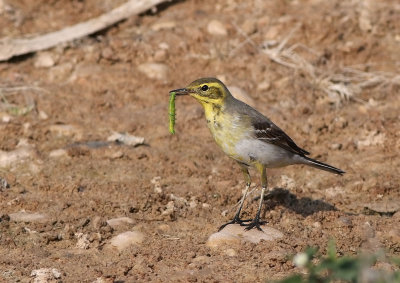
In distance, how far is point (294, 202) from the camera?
855 cm

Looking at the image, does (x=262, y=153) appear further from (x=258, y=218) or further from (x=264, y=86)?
(x=264, y=86)

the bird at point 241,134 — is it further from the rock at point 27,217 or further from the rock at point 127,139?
the rock at point 27,217

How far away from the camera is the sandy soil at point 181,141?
6.97 meters

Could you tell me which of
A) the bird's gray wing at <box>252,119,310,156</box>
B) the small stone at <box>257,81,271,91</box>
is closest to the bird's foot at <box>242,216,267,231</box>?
the bird's gray wing at <box>252,119,310,156</box>

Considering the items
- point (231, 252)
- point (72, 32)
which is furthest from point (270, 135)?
point (72, 32)

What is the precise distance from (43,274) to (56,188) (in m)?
2.32

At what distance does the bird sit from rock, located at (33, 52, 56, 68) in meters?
4.32

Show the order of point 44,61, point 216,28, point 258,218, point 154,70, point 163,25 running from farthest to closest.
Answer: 1. point 163,25
2. point 216,28
3. point 44,61
4. point 154,70
5. point 258,218

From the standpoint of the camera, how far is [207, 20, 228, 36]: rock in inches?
491

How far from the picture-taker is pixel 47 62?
11758 millimetres

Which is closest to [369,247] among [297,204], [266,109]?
[297,204]

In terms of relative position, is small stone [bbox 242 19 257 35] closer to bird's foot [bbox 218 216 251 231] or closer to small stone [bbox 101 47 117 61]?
small stone [bbox 101 47 117 61]

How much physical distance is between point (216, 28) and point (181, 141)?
10.5ft

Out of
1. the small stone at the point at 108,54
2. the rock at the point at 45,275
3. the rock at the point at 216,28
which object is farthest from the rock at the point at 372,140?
the rock at the point at 45,275
